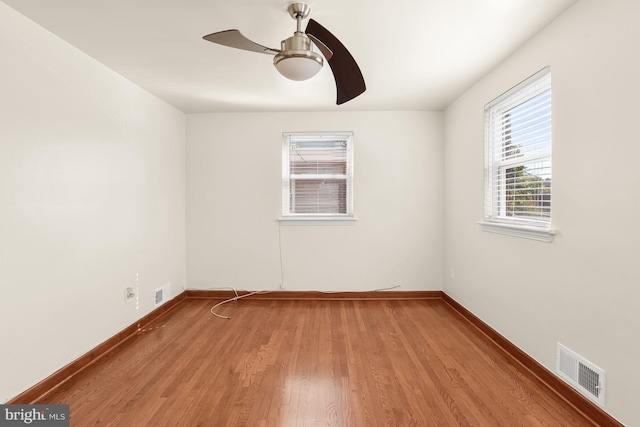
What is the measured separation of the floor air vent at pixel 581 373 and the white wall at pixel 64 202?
10.4ft

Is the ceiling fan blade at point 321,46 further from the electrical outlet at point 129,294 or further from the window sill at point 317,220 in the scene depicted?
the electrical outlet at point 129,294

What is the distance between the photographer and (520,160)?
2.32m

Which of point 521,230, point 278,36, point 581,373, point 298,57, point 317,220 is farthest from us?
point 317,220

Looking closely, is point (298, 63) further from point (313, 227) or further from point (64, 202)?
point (313, 227)

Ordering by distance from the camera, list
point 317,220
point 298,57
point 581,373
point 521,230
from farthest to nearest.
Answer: point 317,220
point 521,230
point 581,373
point 298,57

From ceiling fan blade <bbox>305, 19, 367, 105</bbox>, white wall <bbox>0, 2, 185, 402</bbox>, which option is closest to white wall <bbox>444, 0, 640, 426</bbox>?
ceiling fan blade <bbox>305, 19, 367, 105</bbox>

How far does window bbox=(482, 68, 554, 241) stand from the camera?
6.72 feet

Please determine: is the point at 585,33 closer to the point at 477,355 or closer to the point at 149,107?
the point at 477,355

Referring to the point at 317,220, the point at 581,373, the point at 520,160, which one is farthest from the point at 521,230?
the point at 317,220

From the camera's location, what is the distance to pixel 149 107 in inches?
121

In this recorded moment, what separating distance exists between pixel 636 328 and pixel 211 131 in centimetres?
400

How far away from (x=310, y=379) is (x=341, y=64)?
201 centimetres

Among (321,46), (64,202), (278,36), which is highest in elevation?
(278,36)

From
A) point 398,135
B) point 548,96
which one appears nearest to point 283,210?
point 398,135
